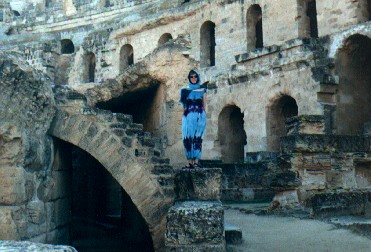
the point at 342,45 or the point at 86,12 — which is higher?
the point at 86,12

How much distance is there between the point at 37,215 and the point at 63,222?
1119 millimetres

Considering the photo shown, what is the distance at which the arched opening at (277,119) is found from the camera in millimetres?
13273

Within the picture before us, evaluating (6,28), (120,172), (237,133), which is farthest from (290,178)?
(6,28)

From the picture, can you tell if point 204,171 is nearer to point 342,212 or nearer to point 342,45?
point 342,212

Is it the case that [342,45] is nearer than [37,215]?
No

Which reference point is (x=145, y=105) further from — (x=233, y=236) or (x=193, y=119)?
(x=233, y=236)

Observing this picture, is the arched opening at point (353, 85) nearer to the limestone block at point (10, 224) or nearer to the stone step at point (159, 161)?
the stone step at point (159, 161)

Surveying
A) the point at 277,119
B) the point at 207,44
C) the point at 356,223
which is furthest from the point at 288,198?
the point at 207,44

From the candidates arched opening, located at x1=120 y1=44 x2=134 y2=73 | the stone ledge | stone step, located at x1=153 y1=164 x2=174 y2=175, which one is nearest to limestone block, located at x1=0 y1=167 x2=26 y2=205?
stone step, located at x1=153 y1=164 x2=174 y2=175

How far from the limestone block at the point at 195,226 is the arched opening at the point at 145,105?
12.2ft

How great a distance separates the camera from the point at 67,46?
25.2 metres

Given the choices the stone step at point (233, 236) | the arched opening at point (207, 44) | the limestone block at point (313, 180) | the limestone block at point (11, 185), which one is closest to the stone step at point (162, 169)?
the stone step at point (233, 236)

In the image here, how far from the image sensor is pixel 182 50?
7.57 meters

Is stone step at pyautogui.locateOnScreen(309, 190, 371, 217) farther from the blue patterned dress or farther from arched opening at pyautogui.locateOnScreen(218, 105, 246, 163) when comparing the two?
arched opening at pyautogui.locateOnScreen(218, 105, 246, 163)
